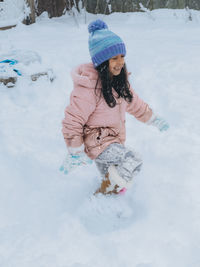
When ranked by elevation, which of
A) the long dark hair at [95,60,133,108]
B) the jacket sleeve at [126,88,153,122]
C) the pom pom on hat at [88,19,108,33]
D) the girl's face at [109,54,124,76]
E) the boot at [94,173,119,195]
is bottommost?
the boot at [94,173,119,195]

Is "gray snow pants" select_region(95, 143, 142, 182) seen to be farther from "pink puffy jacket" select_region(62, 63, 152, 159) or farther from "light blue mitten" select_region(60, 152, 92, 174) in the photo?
"light blue mitten" select_region(60, 152, 92, 174)

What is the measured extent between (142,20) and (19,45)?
2.73 meters

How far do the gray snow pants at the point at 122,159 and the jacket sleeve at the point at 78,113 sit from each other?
0.22m

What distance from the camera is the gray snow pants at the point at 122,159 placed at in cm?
203

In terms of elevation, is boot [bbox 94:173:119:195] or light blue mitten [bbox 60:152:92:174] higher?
light blue mitten [bbox 60:152:92:174]

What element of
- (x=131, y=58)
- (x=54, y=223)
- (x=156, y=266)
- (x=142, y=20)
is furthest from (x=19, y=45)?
(x=156, y=266)

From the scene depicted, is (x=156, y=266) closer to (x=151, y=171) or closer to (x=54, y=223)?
(x=54, y=223)

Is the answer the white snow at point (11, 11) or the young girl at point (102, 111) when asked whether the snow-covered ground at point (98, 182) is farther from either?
→ the white snow at point (11, 11)

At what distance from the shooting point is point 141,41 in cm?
470

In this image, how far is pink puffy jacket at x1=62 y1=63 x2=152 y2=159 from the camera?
1.91m

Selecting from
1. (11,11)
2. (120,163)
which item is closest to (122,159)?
(120,163)

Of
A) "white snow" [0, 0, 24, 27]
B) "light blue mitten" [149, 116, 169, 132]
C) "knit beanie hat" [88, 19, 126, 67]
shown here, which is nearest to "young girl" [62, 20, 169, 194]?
"knit beanie hat" [88, 19, 126, 67]

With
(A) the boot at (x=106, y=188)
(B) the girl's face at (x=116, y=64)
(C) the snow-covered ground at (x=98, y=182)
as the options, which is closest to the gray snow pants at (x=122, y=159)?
(A) the boot at (x=106, y=188)

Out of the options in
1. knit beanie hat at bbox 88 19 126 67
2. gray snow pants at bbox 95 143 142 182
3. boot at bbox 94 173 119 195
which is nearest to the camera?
knit beanie hat at bbox 88 19 126 67
